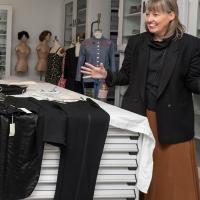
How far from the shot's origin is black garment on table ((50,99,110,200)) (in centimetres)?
166

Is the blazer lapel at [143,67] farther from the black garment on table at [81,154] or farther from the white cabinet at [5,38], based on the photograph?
the white cabinet at [5,38]

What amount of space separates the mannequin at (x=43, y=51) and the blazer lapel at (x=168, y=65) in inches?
180

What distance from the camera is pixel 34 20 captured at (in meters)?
6.86

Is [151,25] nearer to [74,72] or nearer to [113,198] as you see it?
[113,198]

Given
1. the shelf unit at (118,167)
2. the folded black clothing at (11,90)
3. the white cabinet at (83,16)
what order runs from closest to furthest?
the shelf unit at (118,167) → the folded black clothing at (11,90) → the white cabinet at (83,16)

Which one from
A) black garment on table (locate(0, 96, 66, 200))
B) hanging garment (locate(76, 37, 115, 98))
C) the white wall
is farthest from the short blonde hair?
the white wall

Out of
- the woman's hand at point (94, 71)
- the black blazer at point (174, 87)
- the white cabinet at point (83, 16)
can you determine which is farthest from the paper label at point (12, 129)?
the white cabinet at point (83, 16)

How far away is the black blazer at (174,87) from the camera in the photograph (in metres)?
2.11

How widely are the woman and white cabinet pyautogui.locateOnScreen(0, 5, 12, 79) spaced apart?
4.67 meters

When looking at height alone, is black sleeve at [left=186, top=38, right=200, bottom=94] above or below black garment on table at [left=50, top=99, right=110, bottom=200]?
above

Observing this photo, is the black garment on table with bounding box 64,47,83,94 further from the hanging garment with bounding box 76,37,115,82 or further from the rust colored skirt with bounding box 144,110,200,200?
the rust colored skirt with bounding box 144,110,200,200

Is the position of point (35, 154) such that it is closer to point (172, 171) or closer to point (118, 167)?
point (118, 167)

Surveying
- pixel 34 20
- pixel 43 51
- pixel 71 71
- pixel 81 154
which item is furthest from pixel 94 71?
pixel 34 20

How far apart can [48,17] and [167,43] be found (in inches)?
201
